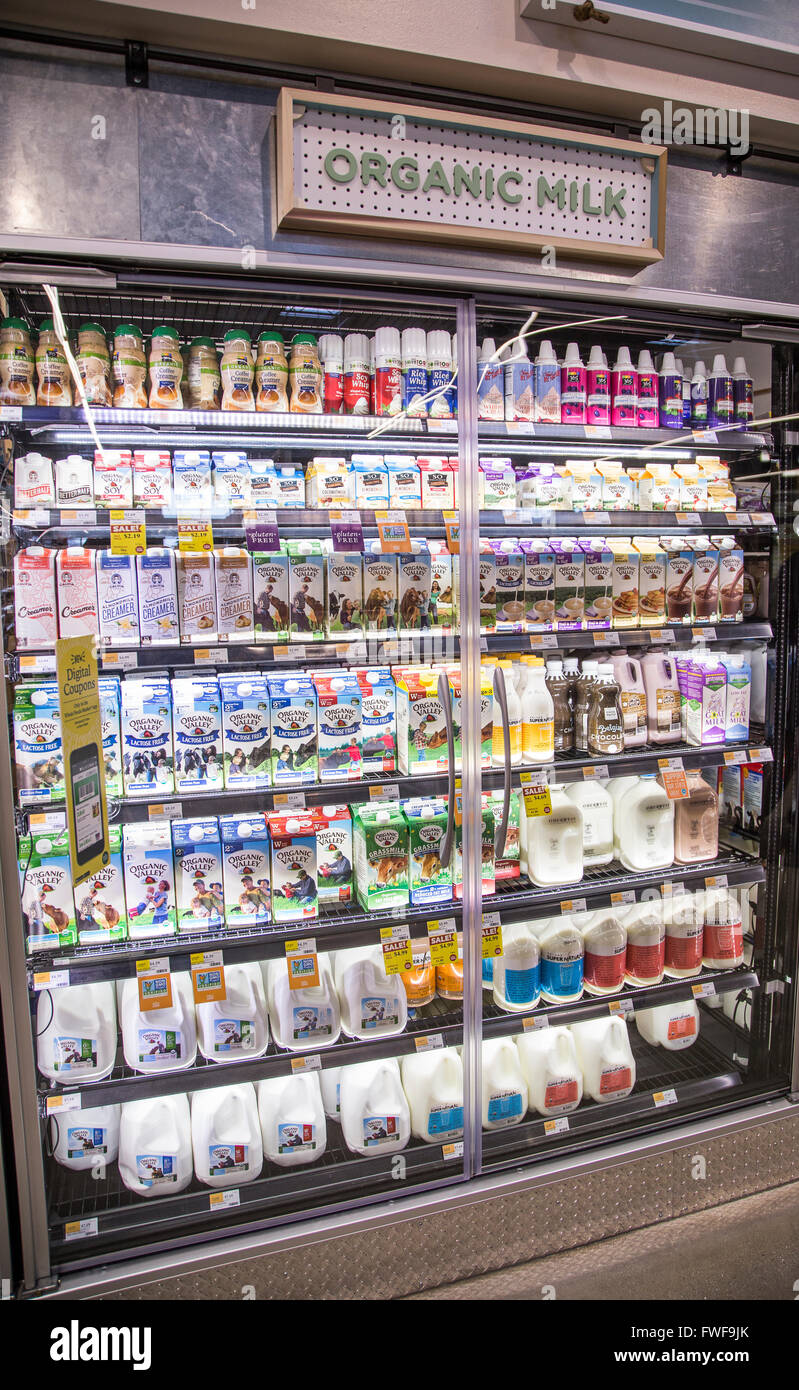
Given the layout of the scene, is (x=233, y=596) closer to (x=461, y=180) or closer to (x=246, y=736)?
(x=246, y=736)

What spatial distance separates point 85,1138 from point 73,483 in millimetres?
1675

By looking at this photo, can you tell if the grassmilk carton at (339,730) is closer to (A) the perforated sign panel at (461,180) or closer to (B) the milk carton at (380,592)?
(B) the milk carton at (380,592)

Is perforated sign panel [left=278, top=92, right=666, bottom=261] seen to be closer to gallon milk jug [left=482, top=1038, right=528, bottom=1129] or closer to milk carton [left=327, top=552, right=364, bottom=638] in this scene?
milk carton [left=327, top=552, right=364, bottom=638]

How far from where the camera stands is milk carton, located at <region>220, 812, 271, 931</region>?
6.79 ft

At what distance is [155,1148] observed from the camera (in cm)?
197

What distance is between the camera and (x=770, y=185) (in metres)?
2.16

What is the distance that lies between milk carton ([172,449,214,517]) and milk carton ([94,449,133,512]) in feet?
0.38

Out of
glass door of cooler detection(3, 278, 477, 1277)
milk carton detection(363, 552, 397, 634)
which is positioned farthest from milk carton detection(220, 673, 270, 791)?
milk carton detection(363, 552, 397, 634)

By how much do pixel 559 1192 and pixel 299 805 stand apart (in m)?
1.23

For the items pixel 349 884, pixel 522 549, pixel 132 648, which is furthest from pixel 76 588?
pixel 522 549

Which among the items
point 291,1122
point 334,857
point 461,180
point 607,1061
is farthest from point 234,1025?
point 461,180

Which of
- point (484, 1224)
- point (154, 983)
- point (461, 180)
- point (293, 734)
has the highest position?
point (461, 180)

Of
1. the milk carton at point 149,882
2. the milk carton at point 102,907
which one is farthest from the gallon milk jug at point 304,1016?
the milk carton at point 102,907
